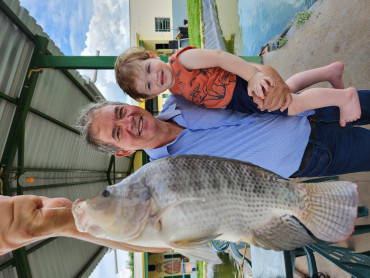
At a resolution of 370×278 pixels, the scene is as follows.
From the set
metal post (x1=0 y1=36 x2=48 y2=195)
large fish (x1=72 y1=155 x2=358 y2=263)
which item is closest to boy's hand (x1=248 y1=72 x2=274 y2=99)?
large fish (x1=72 y1=155 x2=358 y2=263)

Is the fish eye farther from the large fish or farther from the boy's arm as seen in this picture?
the boy's arm

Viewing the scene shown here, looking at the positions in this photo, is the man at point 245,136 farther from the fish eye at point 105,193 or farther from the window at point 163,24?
the window at point 163,24

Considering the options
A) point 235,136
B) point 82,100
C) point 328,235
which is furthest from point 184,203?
point 82,100

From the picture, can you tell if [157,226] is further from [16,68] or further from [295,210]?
[16,68]

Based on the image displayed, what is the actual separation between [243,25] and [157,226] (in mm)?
9339

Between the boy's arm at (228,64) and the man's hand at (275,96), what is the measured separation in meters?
0.03

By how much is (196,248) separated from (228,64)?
118 cm

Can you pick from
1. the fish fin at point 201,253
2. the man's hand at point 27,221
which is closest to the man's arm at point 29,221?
the man's hand at point 27,221

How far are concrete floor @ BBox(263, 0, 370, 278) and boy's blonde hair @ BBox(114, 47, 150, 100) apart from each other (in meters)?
2.92

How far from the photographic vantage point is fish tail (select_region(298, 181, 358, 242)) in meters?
1.08

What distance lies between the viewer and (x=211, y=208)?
1072 millimetres

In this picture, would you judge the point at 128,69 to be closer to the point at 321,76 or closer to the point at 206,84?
the point at 206,84

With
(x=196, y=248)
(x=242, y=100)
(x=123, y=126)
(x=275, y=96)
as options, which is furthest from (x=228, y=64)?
(x=196, y=248)

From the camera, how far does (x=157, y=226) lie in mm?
1009
